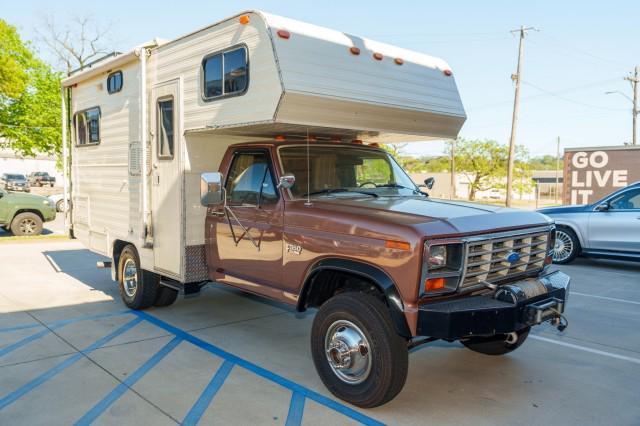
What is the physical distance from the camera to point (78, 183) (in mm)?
8586

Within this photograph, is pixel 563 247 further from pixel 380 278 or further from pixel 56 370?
pixel 56 370

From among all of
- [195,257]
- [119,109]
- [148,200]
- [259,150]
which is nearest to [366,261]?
[259,150]

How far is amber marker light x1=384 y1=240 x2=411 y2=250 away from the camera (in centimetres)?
384

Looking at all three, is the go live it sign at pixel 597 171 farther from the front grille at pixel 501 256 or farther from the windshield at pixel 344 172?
the front grille at pixel 501 256

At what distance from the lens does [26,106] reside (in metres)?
23.2

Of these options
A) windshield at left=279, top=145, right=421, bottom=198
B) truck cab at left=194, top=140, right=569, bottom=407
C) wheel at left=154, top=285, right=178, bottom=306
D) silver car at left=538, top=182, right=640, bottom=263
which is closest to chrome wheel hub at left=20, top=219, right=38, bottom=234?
wheel at left=154, top=285, right=178, bottom=306

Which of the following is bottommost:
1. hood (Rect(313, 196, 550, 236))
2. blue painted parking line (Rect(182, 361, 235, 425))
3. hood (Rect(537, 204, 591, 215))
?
blue painted parking line (Rect(182, 361, 235, 425))

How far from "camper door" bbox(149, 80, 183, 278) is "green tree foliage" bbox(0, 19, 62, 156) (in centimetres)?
1902

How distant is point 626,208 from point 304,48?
27.9ft

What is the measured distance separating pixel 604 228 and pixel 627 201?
67 centimetres

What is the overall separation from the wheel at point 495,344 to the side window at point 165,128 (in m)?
3.83

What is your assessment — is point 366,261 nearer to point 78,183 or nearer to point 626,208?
point 78,183

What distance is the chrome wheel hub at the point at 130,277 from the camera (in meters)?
7.12

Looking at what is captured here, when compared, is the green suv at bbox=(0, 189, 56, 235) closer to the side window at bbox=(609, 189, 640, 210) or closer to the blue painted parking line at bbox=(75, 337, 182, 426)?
the blue painted parking line at bbox=(75, 337, 182, 426)
